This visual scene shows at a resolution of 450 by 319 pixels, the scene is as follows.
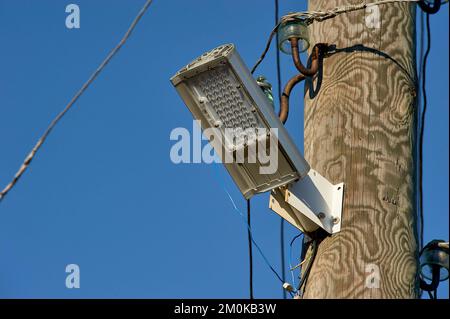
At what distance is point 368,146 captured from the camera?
621cm

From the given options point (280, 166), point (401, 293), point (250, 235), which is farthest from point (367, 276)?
point (250, 235)

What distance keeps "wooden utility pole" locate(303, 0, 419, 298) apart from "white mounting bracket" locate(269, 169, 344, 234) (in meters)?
0.04

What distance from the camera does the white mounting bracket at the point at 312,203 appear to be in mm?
6223

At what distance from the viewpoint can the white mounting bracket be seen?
20.4 feet

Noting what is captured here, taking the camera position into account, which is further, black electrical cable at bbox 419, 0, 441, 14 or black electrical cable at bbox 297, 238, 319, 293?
black electrical cable at bbox 419, 0, 441, 14

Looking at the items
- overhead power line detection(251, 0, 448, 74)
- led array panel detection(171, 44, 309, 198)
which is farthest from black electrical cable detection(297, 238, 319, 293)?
overhead power line detection(251, 0, 448, 74)

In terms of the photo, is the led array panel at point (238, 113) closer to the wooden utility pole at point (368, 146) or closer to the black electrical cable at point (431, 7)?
the wooden utility pole at point (368, 146)

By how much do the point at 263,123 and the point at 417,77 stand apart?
2.45 feet

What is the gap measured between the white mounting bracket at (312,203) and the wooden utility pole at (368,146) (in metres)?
0.04

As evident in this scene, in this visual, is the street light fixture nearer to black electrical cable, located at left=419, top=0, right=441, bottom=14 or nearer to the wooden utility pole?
the wooden utility pole

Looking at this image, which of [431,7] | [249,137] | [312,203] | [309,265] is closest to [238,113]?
[249,137]

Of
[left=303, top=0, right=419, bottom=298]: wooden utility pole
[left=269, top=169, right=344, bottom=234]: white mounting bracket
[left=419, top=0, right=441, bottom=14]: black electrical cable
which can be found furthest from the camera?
[left=419, top=0, right=441, bottom=14]: black electrical cable

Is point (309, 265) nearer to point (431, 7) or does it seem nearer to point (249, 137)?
point (249, 137)
